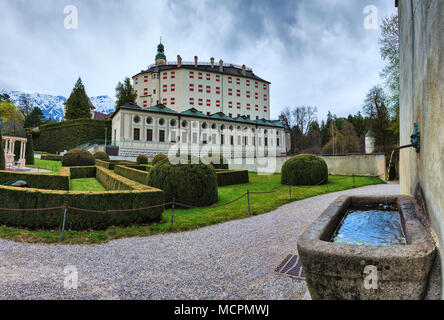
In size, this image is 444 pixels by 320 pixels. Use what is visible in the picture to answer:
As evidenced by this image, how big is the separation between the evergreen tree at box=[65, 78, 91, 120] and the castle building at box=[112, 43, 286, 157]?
10047 mm

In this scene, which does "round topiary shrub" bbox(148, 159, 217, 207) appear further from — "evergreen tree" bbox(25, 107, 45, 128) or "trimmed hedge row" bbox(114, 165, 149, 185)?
"evergreen tree" bbox(25, 107, 45, 128)

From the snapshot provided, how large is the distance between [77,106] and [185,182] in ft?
153

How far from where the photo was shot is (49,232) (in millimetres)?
5633

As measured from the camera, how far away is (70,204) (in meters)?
6.04

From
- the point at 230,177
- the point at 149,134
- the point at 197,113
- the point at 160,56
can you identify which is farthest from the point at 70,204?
the point at 160,56

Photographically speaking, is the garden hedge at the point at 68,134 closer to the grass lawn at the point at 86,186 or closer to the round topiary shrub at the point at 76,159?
the round topiary shrub at the point at 76,159

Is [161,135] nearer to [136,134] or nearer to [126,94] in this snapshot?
[136,134]

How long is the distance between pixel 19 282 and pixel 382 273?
14.0 feet

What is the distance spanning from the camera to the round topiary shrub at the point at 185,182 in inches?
333

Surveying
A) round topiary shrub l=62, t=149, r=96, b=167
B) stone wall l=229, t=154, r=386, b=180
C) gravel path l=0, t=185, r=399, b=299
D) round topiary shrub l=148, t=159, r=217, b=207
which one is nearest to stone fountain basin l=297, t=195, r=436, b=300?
gravel path l=0, t=185, r=399, b=299

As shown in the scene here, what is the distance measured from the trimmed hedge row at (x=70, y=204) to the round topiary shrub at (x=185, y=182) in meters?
2.06
